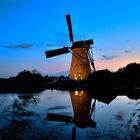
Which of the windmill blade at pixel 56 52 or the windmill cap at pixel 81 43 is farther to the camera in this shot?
the windmill blade at pixel 56 52

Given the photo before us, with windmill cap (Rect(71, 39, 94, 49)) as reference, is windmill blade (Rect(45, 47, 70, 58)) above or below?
below

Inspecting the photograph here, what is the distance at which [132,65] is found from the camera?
7650 centimetres

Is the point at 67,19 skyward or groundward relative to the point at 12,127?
skyward

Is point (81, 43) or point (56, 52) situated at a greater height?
point (81, 43)

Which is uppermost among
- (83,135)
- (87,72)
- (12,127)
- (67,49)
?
(67,49)

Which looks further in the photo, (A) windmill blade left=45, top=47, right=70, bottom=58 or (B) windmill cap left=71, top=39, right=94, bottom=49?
(A) windmill blade left=45, top=47, right=70, bottom=58

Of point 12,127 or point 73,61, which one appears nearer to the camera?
point 12,127

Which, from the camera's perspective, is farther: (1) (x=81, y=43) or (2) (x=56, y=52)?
(2) (x=56, y=52)

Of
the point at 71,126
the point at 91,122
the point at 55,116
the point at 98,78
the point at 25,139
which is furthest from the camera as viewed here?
the point at 98,78

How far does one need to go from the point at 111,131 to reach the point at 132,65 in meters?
67.2

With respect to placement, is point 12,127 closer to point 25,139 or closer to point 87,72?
point 25,139

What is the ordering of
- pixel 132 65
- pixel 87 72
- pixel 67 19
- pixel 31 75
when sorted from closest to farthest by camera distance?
pixel 87 72 < pixel 67 19 < pixel 31 75 < pixel 132 65

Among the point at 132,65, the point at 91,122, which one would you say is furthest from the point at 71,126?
the point at 132,65

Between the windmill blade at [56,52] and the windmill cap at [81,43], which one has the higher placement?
the windmill cap at [81,43]
